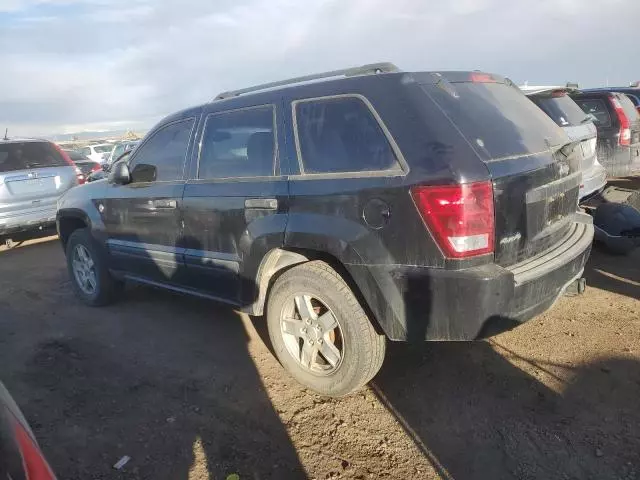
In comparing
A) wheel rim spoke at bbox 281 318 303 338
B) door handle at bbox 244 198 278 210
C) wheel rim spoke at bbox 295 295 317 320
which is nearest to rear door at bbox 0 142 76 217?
door handle at bbox 244 198 278 210

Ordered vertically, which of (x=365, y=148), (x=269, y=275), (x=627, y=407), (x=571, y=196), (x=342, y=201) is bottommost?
(x=627, y=407)

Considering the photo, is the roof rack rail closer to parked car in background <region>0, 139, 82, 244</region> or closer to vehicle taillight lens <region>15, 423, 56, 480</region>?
vehicle taillight lens <region>15, 423, 56, 480</region>

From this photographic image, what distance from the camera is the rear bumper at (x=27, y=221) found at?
7.66 meters

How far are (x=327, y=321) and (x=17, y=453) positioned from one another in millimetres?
1953

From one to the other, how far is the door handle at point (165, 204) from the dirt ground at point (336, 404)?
44.2 inches

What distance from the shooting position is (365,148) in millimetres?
2908

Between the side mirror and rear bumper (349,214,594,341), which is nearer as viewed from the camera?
rear bumper (349,214,594,341)

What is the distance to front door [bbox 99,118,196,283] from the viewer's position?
4.09 m

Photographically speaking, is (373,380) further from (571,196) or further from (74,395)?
(74,395)

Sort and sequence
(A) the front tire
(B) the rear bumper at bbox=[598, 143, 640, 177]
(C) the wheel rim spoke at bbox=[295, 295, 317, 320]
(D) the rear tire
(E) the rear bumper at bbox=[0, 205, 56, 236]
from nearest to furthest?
(A) the front tire < (C) the wheel rim spoke at bbox=[295, 295, 317, 320] < (D) the rear tire < (B) the rear bumper at bbox=[598, 143, 640, 177] < (E) the rear bumper at bbox=[0, 205, 56, 236]

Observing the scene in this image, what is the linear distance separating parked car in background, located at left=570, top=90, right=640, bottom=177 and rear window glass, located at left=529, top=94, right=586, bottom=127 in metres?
1.46

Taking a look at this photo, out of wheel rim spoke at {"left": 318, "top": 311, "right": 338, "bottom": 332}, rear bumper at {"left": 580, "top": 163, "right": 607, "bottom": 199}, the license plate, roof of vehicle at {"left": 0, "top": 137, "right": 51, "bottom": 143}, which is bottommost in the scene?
wheel rim spoke at {"left": 318, "top": 311, "right": 338, "bottom": 332}

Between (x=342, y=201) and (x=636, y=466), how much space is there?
1.95m

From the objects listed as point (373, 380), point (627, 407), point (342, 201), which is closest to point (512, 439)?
point (627, 407)
